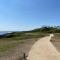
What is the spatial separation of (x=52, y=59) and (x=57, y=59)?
1.60 ft

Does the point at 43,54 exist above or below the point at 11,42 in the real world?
below

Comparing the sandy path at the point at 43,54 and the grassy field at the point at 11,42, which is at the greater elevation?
the grassy field at the point at 11,42

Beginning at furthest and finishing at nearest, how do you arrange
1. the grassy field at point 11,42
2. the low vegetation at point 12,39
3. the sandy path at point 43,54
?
the low vegetation at point 12,39 → the grassy field at point 11,42 → the sandy path at point 43,54

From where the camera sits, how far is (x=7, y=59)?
1989 centimetres

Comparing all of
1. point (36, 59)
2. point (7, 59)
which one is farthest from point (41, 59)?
point (7, 59)

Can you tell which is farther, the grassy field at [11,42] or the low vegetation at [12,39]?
the low vegetation at [12,39]

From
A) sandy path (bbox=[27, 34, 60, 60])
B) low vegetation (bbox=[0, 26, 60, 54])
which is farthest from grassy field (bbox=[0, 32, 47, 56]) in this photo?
sandy path (bbox=[27, 34, 60, 60])

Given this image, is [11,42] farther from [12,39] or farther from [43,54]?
[43,54]

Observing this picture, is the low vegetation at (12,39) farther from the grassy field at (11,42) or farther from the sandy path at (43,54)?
the sandy path at (43,54)

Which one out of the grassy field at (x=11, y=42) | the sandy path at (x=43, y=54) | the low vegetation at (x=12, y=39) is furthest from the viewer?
the low vegetation at (x=12, y=39)

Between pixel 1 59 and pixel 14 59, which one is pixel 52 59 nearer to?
pixel 14 59

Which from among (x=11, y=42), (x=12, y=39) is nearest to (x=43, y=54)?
(x=11, y=42)

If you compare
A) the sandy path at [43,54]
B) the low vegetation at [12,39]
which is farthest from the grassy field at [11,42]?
the sandy path at [43,54]

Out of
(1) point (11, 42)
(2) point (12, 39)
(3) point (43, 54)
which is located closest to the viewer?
(3) point (43, 54)
